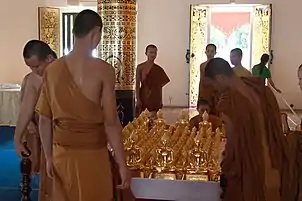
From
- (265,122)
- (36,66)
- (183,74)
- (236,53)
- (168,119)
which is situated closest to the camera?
(265,122)

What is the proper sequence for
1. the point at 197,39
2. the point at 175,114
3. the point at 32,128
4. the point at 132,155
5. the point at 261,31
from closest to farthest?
the point at 132,155 → the point at 32,128 → the point at 175,114 → the point at 261,31 → the point at 197,39

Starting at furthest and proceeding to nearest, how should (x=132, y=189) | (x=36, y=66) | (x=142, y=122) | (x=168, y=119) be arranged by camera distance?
(x=168, y=119), (x=142, y=122), (x=36, y=66), (x=132, y=189)

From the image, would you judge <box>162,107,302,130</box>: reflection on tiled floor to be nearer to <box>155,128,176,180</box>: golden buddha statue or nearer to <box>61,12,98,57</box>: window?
<box>61,12,98,57</box>: window

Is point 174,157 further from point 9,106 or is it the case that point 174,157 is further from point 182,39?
point 182,39

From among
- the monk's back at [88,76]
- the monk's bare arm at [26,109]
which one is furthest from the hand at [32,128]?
the monk's back at [88,76]

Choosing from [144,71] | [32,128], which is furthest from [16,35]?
[32,128]

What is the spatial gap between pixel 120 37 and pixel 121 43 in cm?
8

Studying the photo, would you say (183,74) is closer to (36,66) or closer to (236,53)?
(236,53)

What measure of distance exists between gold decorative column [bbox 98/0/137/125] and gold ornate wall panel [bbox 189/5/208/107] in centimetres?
488

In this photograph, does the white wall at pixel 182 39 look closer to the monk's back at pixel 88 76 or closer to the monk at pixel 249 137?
the monk at pixel 249 137

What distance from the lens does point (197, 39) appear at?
11.6 m

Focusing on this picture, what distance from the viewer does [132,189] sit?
2.94 meters

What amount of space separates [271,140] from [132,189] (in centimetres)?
81

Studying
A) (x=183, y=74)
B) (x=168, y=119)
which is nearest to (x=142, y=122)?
(x=168, y=119)
